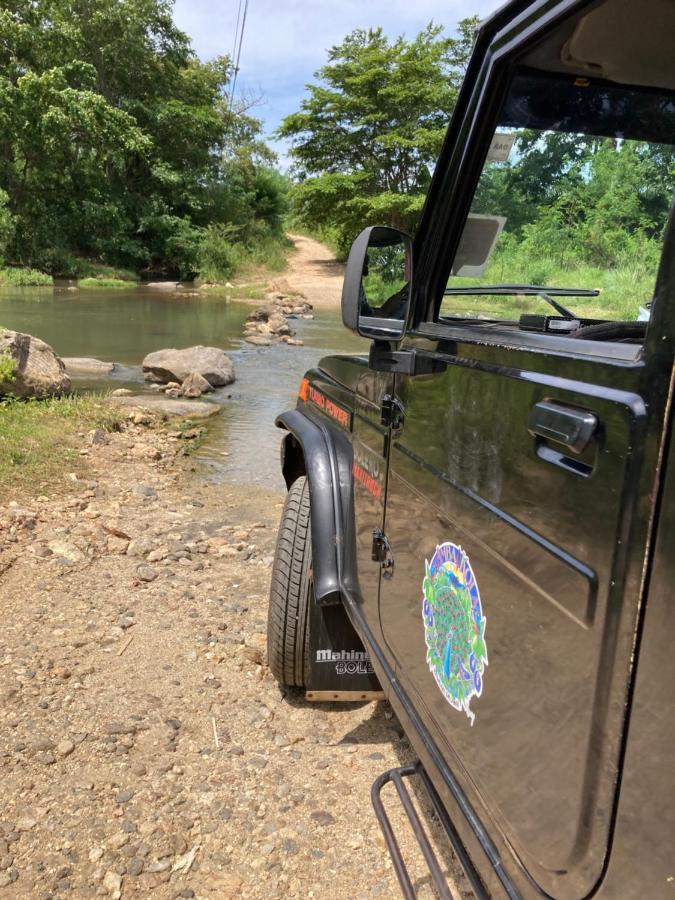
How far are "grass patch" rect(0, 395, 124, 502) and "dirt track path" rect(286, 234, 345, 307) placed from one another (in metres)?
19.3

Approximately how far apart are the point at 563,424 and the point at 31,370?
8.54m

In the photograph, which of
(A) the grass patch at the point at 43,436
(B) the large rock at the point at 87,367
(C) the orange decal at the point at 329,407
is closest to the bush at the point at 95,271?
(B) the large rock at the point at 87,367

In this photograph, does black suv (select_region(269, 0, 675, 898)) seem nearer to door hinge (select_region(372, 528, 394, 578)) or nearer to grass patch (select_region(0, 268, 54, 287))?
door hinge (select_region(372, 528, 394, 578))

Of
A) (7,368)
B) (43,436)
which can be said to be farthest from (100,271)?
(43,436)

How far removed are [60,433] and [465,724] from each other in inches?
250

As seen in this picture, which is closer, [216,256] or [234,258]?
[216,256]

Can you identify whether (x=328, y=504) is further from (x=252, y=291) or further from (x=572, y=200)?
(x=252, y=291)

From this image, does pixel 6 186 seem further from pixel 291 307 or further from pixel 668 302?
pixel 668 302

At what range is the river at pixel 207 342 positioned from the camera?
26.2 ft

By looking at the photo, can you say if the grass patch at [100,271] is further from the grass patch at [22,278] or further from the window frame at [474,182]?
the window frame at [474,182]

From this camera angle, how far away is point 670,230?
1054 mm

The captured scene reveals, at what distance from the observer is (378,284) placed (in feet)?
7.34

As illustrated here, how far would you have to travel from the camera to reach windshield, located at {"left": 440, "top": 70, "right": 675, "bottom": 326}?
152 cm

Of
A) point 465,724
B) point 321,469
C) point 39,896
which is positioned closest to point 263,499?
point 321,469
